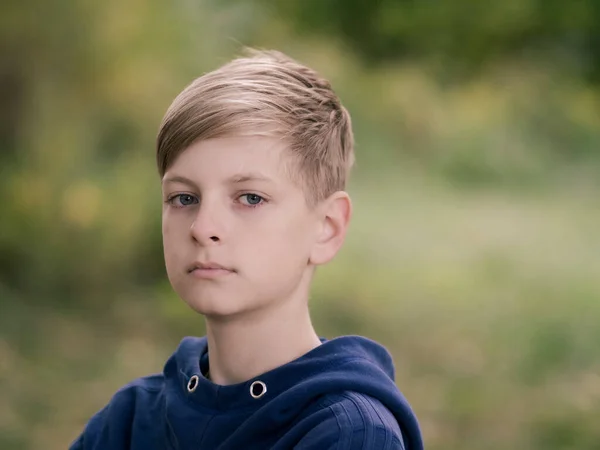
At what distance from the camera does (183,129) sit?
1.31 meters

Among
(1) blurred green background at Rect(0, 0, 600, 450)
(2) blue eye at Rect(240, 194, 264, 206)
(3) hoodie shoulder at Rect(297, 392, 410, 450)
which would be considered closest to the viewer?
(3) hoodie shoulder at Rect(297, 392, 410, 450)

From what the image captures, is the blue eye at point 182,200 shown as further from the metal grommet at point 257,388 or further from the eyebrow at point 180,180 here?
the metal grommet at point 257,388

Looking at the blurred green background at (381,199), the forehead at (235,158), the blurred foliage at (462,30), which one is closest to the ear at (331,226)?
the forehead at (235,158)

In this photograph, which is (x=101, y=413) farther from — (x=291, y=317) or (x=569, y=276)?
(x=569, y=276)

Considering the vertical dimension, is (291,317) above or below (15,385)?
below

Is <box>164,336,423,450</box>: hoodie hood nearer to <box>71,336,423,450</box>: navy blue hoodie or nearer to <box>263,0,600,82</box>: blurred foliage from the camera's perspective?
<box>71,336,423,450</box>: navy blue hoodie

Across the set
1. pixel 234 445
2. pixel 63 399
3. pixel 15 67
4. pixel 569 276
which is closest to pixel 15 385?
pixel 63 399

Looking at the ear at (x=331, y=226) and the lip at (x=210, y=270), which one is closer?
the lip at (x=210, y=270)

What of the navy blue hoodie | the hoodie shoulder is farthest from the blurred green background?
the hoodie shoulder

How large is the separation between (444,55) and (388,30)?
0.21 m

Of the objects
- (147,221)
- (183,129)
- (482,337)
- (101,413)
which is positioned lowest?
(101,413)

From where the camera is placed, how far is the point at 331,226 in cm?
139

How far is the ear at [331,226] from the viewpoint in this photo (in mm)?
1368

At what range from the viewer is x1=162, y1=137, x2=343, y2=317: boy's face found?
1263 millimetres
